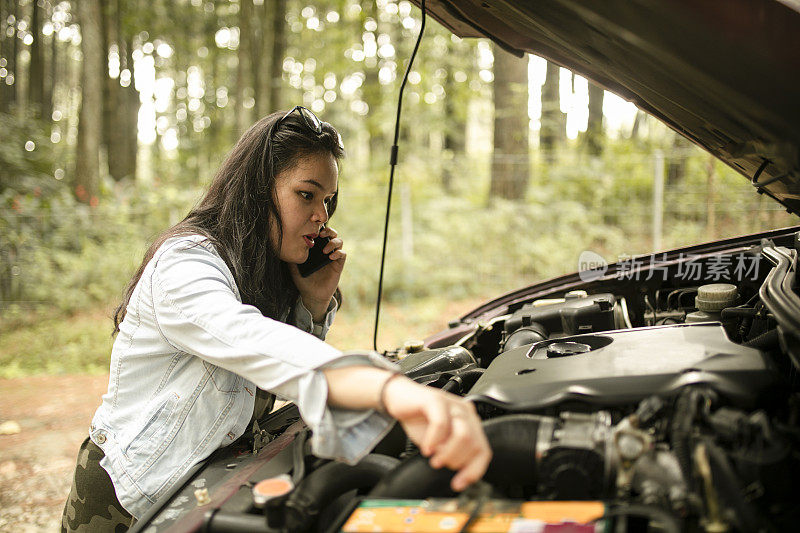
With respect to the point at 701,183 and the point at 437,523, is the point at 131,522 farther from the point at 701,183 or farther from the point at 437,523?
the point at 701,183

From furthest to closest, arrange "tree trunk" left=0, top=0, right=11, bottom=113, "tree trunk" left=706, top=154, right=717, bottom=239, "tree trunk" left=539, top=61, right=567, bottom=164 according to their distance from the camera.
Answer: "tree trunk" left=0, top=0, right=11, bottom=113, "tree trunk" left=539, top=61, right=567, bottom=164, "tree trunk" left=706, top=154, right=717, bottom=239

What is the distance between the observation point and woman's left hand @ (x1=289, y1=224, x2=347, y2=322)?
2.23m

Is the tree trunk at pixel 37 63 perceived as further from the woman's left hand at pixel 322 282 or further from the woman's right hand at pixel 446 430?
the woman's right hand at pixel 446 430

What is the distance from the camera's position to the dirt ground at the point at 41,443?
11.1 ft

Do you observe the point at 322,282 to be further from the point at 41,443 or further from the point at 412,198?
the point at 412,198

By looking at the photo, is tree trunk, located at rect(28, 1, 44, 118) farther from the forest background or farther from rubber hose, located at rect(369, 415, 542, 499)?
rubber hose, located at rect(369, 415, 542, 499)

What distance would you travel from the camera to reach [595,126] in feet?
33.3

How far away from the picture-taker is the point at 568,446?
1001mm

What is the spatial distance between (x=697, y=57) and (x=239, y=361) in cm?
111

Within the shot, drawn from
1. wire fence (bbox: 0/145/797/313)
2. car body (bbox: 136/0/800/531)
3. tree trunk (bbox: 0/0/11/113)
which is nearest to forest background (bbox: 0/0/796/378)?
wire fence (bbox: 0/145/797/313)

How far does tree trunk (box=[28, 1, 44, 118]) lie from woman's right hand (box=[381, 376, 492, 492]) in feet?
60.0

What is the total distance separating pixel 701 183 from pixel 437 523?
825cm

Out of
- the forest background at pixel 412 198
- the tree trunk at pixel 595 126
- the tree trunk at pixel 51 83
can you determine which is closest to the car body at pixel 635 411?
the forest background at pixel 412 198

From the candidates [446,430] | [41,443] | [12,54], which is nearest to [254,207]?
[446,430]
